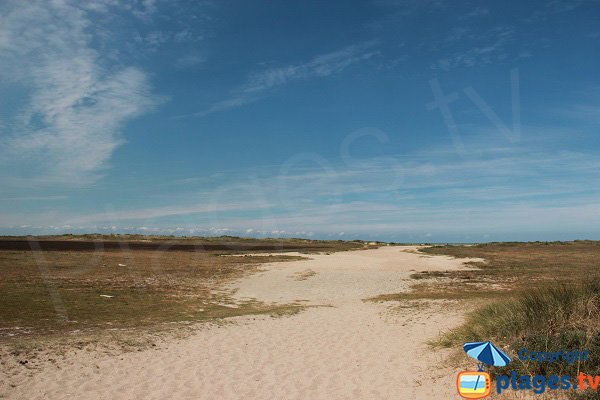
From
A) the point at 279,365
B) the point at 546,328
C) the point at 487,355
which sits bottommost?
the point at 279,365

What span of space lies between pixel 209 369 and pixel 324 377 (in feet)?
11.1

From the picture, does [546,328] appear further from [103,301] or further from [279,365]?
[103,301]

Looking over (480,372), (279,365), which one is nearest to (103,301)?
(279,365)

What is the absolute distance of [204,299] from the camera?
25266 millimetres

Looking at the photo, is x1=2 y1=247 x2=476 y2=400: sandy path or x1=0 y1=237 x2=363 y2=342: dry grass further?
x1=0 y1=237 x2=363 y2=342: dry grass

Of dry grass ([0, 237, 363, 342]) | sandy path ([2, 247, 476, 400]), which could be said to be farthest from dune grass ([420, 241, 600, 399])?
dry grass ([0, 237, 363, 342])

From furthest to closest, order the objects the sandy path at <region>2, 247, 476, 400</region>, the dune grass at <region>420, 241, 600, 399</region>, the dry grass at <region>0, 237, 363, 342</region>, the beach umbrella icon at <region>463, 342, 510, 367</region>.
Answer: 1. the dry grass at <region>0, 237, 363, 342</region>
2. the sandy path at <region>2, 247, 476, 400</region>
3. the dune grass at <region>420, 241, 600, 399</region>
4. the beach umbrella icon at <region>463, 342, 510, 367</region>

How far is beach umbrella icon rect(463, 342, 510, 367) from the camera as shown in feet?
22.3

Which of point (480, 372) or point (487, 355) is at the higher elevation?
point (487, 355)

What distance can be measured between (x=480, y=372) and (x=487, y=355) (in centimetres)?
72

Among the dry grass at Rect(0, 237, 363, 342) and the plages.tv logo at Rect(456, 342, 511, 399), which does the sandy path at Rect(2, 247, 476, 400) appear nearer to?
the plages.tv logo at Rect(456, 342, 511, 399)

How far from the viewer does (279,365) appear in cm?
1229

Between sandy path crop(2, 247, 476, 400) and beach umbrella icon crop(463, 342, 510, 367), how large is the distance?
2653 millimetres

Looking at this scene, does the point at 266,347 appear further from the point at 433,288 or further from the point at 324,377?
the point at 433,288
